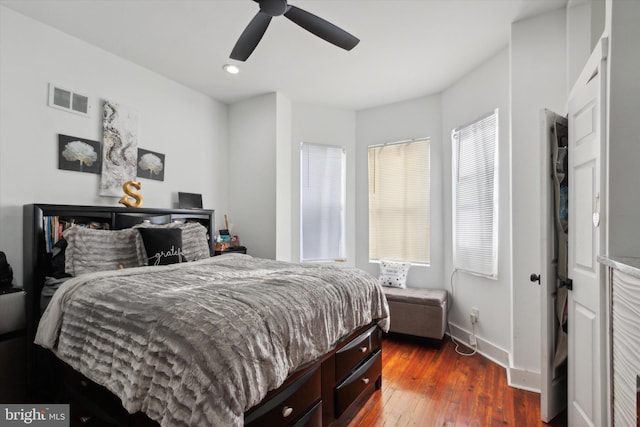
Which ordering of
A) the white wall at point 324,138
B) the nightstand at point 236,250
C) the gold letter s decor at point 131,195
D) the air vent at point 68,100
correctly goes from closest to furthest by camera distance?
1. the air vent at point 68,100
2. the gold letter s decor at point 131,195
3. the nightstand at point 236,250
4. the white wall at point 324,138

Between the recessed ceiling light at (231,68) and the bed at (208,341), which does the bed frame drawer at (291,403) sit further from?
the recessed ceiling light at (231,68)

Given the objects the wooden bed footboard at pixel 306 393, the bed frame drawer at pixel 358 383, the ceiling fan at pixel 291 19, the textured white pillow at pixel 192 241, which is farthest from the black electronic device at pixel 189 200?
the bed frame drawer at pixel 358 383

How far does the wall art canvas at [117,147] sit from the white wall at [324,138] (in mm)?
1757

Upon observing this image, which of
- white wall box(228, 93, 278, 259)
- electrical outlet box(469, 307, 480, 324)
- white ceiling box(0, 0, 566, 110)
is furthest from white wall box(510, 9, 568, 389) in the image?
white wall box(228, 93, 278, 259)

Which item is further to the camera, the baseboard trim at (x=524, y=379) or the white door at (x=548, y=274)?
the baseboard trim at (x=524, y=379)

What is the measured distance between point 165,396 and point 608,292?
177 cm

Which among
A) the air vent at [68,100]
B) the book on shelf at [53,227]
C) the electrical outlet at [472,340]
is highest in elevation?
the air vent at [68,100]

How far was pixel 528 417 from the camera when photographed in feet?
6.09

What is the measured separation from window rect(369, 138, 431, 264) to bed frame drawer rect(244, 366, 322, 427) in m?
2.45

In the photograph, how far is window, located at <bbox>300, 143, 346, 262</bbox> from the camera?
390 cm

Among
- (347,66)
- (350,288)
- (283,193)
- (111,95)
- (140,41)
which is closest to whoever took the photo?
(350,288)

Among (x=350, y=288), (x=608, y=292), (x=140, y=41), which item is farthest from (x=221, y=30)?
(x=608, y=292)

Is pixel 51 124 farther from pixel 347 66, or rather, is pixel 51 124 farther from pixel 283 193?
pixel 347 66

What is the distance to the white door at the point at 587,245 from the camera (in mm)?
1293
